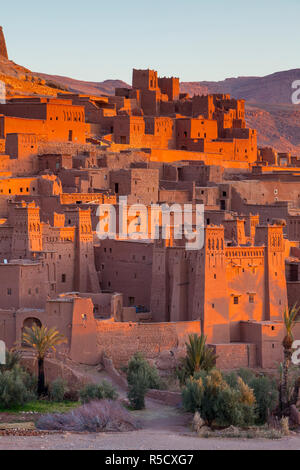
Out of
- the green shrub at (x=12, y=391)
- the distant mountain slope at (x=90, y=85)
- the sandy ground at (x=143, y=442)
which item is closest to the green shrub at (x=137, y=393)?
the sandy ground at (x=143, y=442)

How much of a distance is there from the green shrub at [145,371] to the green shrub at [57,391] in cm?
167

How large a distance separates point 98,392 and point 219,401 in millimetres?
3087

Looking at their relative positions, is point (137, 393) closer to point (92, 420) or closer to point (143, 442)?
point (92, 420)

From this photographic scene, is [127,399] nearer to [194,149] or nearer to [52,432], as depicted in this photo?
[52,432]

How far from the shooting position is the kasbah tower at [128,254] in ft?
104

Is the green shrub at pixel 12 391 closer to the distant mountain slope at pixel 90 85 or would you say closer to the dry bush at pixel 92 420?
the dry bush at pixel 92 420

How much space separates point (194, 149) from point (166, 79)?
936 cm

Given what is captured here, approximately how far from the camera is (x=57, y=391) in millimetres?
29406

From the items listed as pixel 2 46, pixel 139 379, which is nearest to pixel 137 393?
pixel 139 379

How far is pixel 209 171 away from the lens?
1769 inches

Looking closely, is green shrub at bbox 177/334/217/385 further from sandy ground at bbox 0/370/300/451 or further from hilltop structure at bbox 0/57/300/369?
sandy ground at bbox 0/370/300/451
